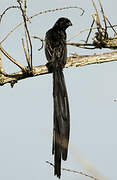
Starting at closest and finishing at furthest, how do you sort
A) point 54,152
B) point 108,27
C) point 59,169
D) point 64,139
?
point 59,169 < point 54,152 < point 64,139 < point 108,27

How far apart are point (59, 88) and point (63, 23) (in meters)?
1.93

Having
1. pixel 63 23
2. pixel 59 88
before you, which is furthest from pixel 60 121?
pixel 63 23

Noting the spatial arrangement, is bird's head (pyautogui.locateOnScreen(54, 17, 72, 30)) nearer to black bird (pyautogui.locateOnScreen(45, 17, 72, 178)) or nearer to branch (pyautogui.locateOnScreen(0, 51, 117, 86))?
black bird (pyautogui.locateOnScreen(45, 17, 72, 178))

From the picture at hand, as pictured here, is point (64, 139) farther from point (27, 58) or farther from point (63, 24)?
point (63, 24)

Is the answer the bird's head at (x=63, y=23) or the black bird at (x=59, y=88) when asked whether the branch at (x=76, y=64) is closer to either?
the black bird at (x=59, y=88)

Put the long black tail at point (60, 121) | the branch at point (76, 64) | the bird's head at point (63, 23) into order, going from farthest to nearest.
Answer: the bird's head at point (63, 23) < the branch at point (76, 64) < the long black tail at point (60, 121)

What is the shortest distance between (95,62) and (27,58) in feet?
2.82

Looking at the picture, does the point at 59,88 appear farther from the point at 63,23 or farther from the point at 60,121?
the point at 63,23

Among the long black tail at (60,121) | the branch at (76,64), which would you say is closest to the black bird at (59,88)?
the long black tail at (60,121)

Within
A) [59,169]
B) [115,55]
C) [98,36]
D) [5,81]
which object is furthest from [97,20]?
[59,169]

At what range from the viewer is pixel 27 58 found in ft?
10.6

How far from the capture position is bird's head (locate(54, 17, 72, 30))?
5.33 metres

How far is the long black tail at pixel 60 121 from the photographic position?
8.92 feet

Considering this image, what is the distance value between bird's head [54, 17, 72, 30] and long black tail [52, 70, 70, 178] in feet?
4.60
